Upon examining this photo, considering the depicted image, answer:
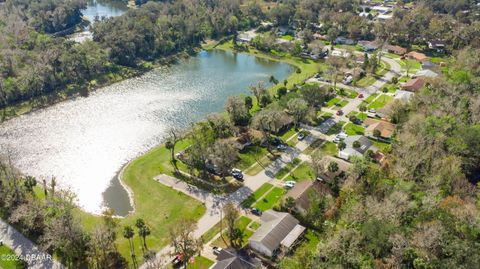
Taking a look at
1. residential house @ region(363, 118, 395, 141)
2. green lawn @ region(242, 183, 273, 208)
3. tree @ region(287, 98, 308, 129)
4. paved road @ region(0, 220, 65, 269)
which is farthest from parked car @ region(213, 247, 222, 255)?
residential house @ region(363, 118, 395, 141)

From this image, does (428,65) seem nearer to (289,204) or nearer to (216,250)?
(289,204)

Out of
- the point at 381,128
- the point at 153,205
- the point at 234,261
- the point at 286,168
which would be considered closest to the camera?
the point at 234,261

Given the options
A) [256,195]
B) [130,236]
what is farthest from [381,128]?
[130,236]

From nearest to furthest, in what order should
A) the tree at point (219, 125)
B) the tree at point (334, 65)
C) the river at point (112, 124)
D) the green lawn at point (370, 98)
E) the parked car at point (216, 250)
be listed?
1. the parked car at point (216, 250)
2. the river at point (112, 124)
3. the tree at point (219, 125)
4. the green lawn at point (370, 98)
5. the tree at point (334, 65)

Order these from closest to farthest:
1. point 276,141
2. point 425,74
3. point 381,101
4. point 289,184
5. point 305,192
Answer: point 305,192 < point 289,184 < point 276,141 < point 381,101 < point 425,74

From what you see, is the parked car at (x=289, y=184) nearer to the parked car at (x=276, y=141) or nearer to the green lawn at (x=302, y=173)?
the green lawn at (x=302, y=173)

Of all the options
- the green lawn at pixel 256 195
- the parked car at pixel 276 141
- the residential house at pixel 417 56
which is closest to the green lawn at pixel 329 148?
the parked car at pixel 276 141
